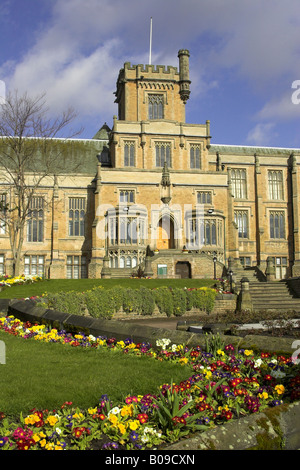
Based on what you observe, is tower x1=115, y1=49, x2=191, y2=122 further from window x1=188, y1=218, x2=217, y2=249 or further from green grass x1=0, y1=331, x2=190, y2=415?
green grass x1=0, y1=331, x2=190, y2=415

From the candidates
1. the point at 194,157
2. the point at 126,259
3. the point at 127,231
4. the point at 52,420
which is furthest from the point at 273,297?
the point at 194,157

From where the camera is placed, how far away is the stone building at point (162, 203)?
4078cm

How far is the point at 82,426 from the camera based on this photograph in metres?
4.56

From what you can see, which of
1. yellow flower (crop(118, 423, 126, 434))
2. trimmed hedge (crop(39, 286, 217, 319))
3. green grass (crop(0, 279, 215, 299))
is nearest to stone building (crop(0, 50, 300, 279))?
green grass (crop(0, 279, 215, 299))

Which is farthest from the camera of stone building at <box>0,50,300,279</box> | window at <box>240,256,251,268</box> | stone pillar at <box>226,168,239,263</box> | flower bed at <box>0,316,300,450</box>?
window at <box>240,256,251,268</box>

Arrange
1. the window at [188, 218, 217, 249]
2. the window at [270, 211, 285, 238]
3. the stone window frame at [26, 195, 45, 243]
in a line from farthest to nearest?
the window at [270, 211, 285, 238]
the stone window frame at [26, 195, 45, 243]
the window at [188, 218, 217, 249]

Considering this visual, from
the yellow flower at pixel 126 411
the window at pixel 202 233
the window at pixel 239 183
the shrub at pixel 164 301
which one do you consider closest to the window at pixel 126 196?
the window at pixel 202 233

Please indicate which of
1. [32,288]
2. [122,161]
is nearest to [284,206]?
[122,161]

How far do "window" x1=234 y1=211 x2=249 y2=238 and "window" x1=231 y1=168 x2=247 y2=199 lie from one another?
6.62 feet

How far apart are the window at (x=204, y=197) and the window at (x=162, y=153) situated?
496cm

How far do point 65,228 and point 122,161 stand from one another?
910cm

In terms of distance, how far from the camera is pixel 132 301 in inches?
Answer: 876

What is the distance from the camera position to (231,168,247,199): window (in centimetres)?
4919
